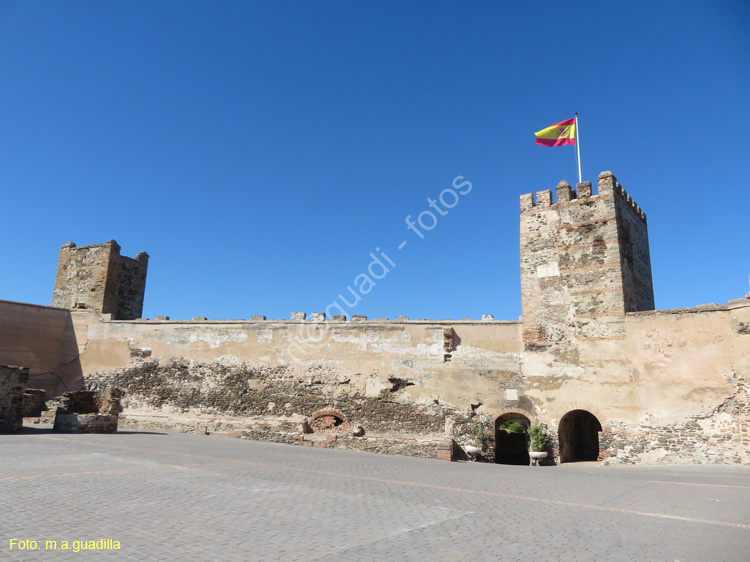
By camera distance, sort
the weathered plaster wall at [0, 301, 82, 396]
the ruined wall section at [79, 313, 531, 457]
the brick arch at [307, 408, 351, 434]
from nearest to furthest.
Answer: the ruined wall section at [79, 313, 531, 457] < the brick arch at [307, 408, 351, 434] < the weathered plaster wall at [0, 301, 82, 396]

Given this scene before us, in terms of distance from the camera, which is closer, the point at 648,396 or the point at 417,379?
the point at 648,396

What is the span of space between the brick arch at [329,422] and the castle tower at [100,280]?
1358 cm

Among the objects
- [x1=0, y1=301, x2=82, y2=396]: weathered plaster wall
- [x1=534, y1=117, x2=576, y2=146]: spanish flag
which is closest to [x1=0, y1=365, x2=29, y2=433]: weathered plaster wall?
[x1=0, y1=301, x2=82, y2=396]: weathered plaster wall

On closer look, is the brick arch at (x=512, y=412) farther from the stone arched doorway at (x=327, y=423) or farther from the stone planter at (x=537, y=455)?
the stone arched doorway at (x=327, y=423)

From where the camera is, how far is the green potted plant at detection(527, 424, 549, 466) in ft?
49.3

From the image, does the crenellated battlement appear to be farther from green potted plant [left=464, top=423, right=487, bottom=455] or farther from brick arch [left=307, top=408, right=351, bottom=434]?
brick arch [left=307, top=408, right=351, bottom=434]

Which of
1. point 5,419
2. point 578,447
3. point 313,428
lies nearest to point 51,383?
point 5,419

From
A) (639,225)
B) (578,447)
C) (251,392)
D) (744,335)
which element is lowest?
(578,447)

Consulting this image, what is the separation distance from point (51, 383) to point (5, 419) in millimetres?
7875

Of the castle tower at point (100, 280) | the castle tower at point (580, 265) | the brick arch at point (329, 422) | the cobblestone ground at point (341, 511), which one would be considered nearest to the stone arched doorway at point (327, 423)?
the brick arch at point (329, 422)

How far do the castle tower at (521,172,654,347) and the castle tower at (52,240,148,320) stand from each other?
67.0 ft

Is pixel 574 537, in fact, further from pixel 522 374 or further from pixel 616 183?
pixel 616 183

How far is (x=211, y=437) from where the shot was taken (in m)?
17.0

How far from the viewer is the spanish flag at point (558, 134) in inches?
685
